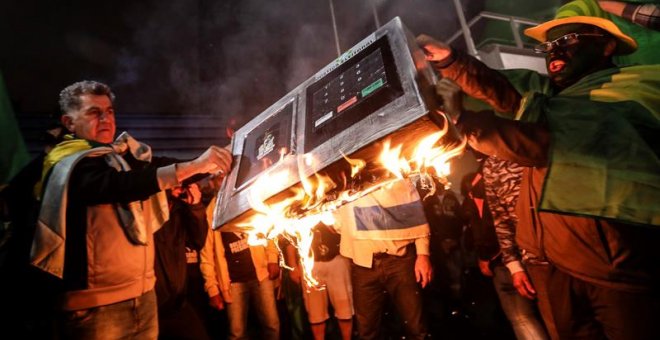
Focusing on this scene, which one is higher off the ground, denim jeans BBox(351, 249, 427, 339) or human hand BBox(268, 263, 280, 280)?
human hand BBox(268, 263, 280, 280)

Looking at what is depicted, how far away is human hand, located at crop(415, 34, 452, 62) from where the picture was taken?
1.95 metres

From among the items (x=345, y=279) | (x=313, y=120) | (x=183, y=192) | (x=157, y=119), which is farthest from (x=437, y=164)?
(x=157, y=119)

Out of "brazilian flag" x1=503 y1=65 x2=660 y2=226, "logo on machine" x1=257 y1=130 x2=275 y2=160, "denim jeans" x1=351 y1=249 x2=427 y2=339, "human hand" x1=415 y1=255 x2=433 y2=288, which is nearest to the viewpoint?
"brazilian flag" x1=503 y1=65 x2=660 y2=226

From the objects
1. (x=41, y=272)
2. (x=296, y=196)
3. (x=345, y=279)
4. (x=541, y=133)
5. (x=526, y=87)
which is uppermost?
(x=526, y=87)

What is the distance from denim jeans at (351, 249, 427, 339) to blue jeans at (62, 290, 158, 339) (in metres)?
2.23

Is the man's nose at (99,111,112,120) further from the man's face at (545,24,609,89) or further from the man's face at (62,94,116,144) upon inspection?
the man's face at (545,24,609,89)

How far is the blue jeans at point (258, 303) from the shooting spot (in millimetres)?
4301

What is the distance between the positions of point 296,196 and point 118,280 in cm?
158

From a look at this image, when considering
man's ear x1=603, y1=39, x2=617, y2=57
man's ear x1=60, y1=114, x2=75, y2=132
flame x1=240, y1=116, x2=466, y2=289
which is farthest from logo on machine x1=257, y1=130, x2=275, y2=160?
man's ear x1=603, y1=39, x2=617, y2=57

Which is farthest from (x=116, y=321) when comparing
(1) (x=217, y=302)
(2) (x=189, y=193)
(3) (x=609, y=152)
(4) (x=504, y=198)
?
(4) (x=504, y=198)

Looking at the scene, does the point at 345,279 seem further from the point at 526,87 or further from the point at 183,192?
the point at 526,87

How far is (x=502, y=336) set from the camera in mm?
4105

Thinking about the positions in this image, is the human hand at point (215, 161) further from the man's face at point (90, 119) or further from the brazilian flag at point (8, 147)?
the brazilian flag at point (8, 147)

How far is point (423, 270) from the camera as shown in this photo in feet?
12.3
